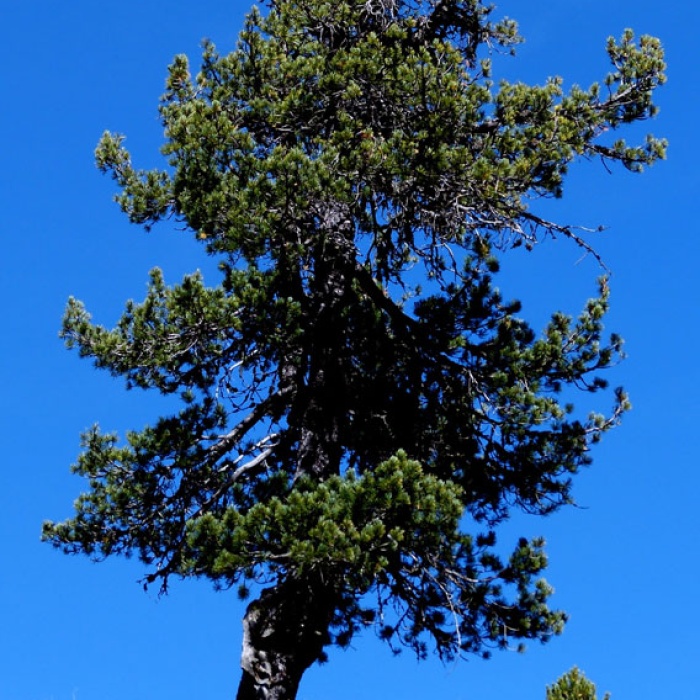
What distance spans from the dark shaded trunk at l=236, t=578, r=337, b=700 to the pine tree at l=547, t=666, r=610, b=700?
15.0ft

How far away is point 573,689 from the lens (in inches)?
521

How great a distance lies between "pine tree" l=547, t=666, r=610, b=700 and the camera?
13172 mm

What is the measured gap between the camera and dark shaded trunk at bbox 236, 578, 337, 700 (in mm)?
9953

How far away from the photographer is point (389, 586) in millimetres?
10625

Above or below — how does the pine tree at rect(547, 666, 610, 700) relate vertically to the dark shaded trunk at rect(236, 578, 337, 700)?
above

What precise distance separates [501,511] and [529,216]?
11.6 ft

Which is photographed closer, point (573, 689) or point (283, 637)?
point (283, 637)

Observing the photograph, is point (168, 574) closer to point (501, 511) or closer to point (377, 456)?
point (377, 456)

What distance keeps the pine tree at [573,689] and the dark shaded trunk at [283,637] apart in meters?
4.57

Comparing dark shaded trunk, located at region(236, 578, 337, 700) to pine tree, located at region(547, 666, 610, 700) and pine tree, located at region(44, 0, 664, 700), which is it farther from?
pine tree, located at region(547, 666, 610, 700)

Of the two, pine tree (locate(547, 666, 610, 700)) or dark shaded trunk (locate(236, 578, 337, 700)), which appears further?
pine tree (locate(547, 666, 610, 700))

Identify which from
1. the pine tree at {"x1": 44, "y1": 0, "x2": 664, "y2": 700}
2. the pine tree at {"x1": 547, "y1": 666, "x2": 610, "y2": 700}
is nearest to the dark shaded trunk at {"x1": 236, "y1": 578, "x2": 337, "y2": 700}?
the pine tree at {"x1": 44, "y1": 0, "x2": 664, "y2": 700}

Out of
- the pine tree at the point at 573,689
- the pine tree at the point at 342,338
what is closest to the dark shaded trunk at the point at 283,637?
the pine tree at the point at 342,338

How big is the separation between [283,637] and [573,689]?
200 inches
